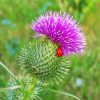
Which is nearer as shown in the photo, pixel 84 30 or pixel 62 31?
pixel 62 31

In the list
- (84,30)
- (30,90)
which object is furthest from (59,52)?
(84,30)

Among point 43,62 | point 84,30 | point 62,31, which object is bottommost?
point 43,62

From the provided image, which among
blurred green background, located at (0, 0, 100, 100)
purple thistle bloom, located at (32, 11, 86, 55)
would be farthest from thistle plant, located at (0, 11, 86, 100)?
blurred green background, located at (0, 0, 100, 100)

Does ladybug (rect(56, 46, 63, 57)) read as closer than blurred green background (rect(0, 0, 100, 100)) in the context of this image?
Yes

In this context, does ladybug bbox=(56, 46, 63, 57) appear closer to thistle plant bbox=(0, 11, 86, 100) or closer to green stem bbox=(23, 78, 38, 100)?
thistle plant bbox=(0, 11, 86, 100)

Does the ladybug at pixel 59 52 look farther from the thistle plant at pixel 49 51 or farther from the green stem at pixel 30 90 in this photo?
the green stem at pixel 30 90

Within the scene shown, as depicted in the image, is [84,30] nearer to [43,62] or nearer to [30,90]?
[43,62]

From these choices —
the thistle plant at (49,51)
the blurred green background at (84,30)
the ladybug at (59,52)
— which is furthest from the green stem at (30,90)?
the blurred green background at (84,30)

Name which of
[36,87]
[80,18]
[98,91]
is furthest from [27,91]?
[80,18]
